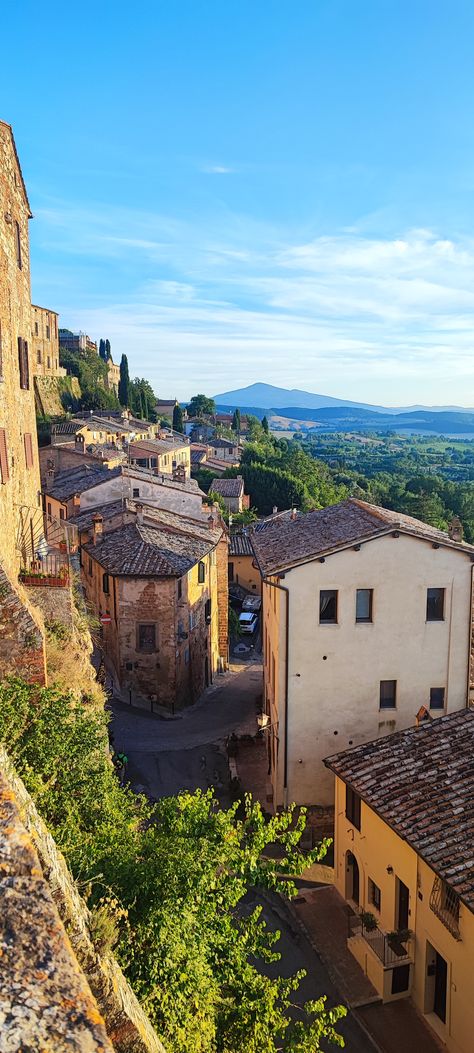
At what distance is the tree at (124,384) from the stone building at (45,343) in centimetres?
1605

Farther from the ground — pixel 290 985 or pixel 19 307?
pixel 19 307

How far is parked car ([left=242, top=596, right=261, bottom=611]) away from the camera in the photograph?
2083 inches

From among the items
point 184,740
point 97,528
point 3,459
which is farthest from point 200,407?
point 3,459

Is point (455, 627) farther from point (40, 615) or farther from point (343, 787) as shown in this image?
point (40, 615)

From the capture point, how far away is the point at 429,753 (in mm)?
16594

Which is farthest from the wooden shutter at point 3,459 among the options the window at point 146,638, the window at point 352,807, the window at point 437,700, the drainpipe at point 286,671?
the window at point 437,700

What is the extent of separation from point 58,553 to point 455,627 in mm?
12468

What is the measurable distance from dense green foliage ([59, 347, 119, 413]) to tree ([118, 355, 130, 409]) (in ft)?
6.06

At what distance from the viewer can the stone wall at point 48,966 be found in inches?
149

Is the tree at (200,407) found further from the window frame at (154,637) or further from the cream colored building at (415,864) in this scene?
the cream colored building at (415,864)

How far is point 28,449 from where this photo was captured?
73.7ft

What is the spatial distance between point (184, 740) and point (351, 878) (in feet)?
33.8

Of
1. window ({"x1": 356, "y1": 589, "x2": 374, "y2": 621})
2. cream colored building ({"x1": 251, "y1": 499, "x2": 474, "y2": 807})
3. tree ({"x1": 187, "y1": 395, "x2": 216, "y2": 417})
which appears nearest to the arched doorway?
cream colored building ({"x1": 251, "y1": 499, "x2": 474, "y2": 807})

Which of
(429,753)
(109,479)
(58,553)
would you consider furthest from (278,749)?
(109,479)
